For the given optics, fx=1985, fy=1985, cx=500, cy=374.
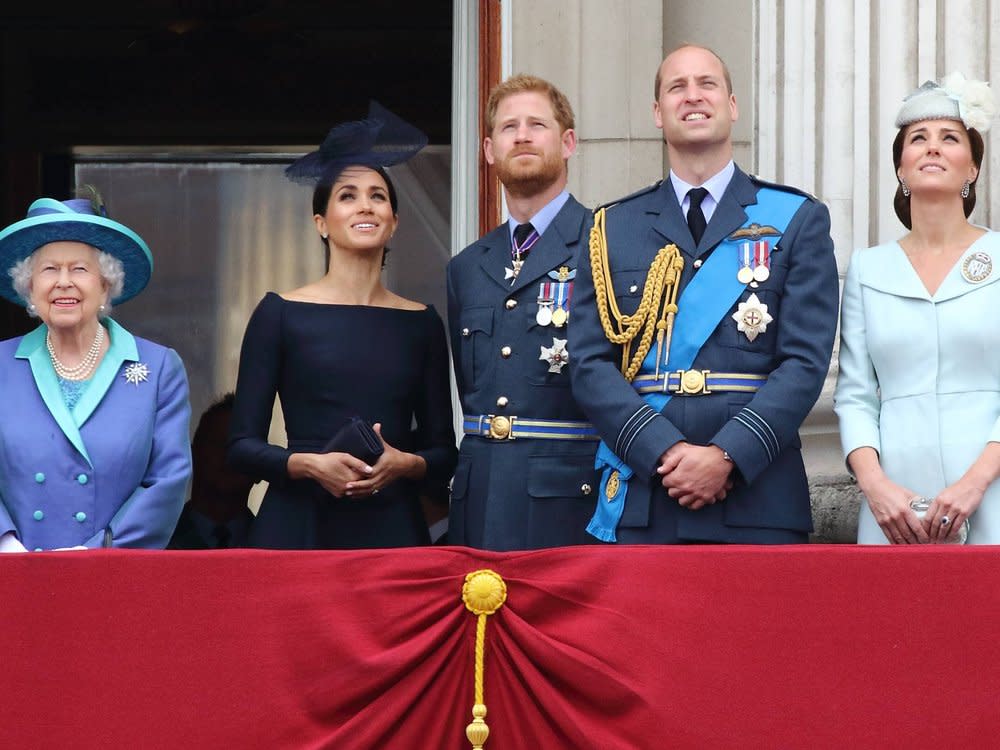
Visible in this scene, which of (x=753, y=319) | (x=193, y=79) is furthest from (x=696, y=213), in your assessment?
(x=193, y=79)

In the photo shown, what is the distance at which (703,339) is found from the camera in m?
4.05

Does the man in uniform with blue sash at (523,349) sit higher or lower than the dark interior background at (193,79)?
lower

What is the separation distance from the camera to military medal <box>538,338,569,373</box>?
445 cm

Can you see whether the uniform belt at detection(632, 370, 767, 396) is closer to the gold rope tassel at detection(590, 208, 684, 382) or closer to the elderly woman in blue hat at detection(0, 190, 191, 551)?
the gold rope tassel at detection(590, 208, 684, 382)

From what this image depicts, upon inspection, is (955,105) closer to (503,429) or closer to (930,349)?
(930,349)

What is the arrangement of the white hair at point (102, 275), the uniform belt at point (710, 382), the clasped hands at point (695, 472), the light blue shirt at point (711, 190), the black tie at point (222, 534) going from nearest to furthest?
the clasped hands at point (695, 472) → the uniform belt at point (710, 382) → the light blue shirt at point (711, 190) → the white hair at point (102, 275) → the black tie at point (222, 534)

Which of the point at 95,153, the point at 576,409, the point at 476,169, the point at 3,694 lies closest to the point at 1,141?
the point at 95,153

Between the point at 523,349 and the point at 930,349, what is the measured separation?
93 cm

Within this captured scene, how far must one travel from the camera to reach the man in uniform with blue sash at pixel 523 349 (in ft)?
14.4

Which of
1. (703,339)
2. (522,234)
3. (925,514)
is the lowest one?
(925,514)

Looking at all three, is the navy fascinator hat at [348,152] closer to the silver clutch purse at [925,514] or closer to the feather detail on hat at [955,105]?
the feather detail on hat at [955,105]

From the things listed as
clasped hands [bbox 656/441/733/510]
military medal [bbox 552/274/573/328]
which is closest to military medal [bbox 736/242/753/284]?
clasped hands [bbox 656/441/733/510]

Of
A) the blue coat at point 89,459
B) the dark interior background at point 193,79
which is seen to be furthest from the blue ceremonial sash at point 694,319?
the dark interior background at point 193,79

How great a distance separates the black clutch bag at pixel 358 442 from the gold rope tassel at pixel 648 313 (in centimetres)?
66
